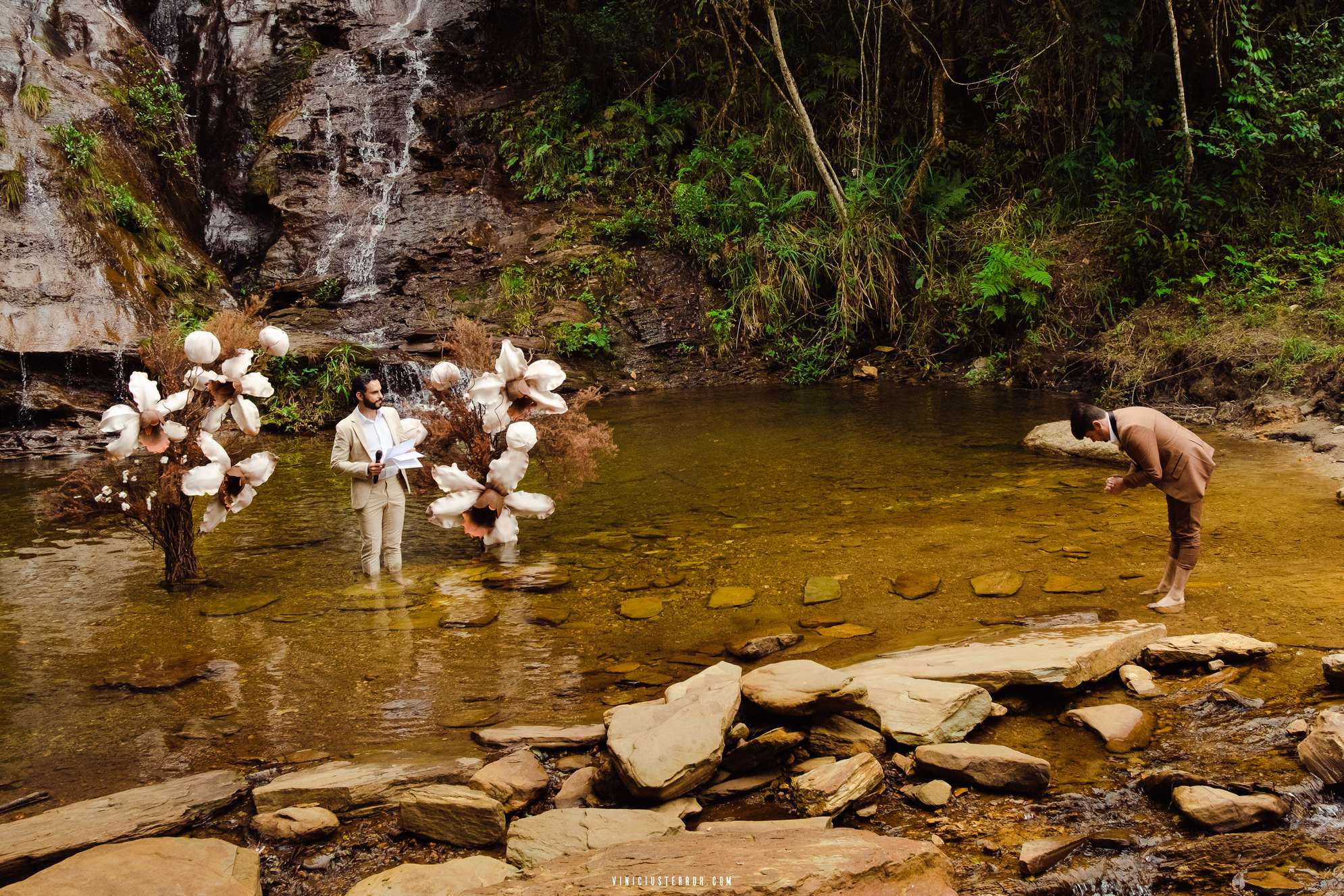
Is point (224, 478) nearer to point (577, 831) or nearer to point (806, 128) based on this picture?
point (577, 831)

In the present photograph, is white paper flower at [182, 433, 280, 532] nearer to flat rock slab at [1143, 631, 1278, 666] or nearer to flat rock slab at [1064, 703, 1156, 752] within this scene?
flat rock slab at [1064, 703, 1156, 752]

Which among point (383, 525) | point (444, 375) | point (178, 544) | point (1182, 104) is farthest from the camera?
point (1182, 104)

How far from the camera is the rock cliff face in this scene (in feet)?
40.5

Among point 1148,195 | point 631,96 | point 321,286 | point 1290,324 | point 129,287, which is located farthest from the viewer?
point 631,96

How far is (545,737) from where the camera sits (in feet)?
12.2

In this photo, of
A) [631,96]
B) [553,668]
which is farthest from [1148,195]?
[553,668]

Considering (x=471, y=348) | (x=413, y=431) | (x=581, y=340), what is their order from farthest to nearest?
(x=581, y=340), (x=471, y=348), (x=413, y=431)

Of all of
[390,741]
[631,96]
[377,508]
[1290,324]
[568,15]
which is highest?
[568,15]

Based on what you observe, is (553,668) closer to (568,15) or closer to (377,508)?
(377,508)

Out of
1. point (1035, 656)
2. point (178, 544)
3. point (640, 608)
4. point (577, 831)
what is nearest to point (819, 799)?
point (577, 831)

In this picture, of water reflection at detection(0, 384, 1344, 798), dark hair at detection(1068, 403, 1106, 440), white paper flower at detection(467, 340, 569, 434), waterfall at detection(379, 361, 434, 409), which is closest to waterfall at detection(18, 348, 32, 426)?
water reflection at detection(0, 384, 1344, 798)

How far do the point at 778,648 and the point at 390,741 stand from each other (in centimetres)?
190

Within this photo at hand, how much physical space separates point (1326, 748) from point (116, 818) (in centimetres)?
402

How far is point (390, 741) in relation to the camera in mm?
3857
